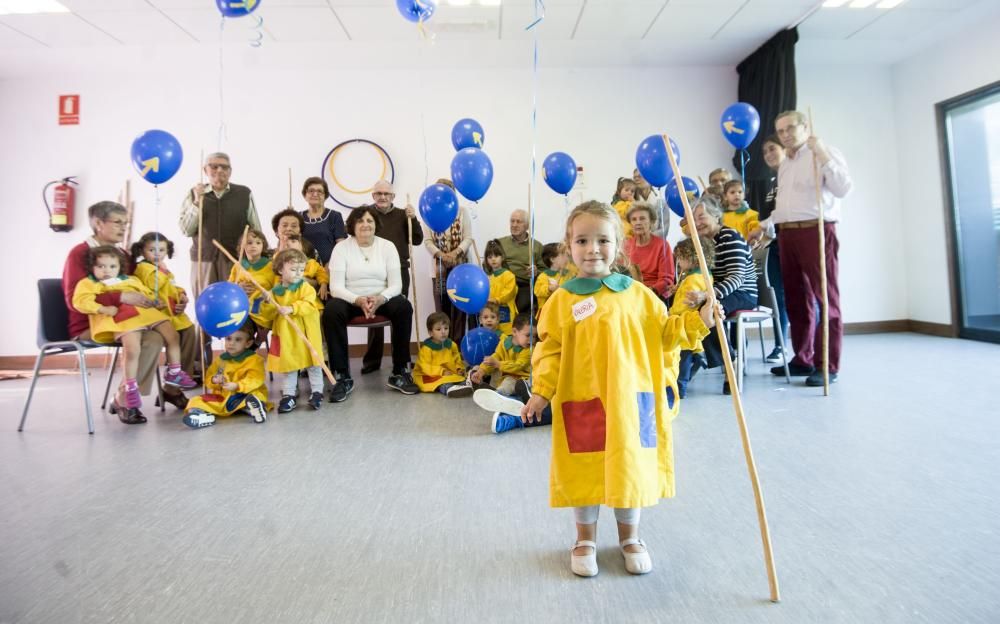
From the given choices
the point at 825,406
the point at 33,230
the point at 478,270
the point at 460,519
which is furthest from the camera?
the point at 33,230

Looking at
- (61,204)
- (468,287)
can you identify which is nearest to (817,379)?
(468,287)

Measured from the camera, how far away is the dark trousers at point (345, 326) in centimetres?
330

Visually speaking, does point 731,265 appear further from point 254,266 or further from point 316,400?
point 254,266

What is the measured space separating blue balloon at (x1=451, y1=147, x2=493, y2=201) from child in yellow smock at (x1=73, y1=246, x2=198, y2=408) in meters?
1.84

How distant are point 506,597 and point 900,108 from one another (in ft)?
20.2

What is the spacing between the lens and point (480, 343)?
3334mm

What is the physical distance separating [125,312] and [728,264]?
10.5ft

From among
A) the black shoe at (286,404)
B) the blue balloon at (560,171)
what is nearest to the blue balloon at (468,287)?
the blue balloon at (560,171)

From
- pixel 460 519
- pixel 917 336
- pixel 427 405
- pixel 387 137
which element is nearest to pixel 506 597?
pixel 460 519

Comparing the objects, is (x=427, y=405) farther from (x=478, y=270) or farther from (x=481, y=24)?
(x=481, y=24)

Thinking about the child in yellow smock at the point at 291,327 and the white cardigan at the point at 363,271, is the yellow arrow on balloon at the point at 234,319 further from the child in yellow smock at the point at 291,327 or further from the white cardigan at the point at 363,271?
the white cardigan at the point at 363,271

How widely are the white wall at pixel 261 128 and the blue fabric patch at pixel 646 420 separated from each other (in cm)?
387

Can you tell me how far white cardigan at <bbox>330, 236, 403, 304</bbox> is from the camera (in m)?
3.46

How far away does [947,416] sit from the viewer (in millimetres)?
2373
